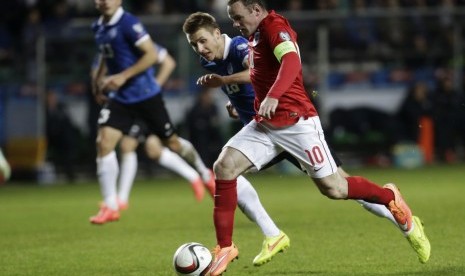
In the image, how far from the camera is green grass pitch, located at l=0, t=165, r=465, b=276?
26.7 feet

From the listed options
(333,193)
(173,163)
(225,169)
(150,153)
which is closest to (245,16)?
(225,169)

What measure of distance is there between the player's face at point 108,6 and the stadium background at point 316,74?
25.3 feet

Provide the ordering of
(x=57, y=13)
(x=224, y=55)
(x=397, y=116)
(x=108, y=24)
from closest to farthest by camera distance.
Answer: (x=224, y=55) < (x=108, y=24) < (x=57, y=13) < (x=397, y=116)

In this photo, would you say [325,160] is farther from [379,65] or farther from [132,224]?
[379,65]

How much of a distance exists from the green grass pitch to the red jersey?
1115 millimetres

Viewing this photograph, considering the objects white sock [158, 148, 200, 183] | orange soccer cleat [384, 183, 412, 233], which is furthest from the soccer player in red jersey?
white sock [158, 148, 200, 183]

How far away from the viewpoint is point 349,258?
8.41 m

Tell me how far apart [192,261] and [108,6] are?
195 inches

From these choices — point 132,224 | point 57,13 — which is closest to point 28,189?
point 57,13

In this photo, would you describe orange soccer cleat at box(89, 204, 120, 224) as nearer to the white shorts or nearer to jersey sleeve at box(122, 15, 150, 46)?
jersey sleeve at box(122, 15, 150, 46)

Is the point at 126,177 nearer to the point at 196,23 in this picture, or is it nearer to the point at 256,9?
the point at 196,23

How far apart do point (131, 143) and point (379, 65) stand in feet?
31.5

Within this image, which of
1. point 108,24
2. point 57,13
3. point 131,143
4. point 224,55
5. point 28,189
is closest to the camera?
point 224,55

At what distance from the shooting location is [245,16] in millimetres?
7543
